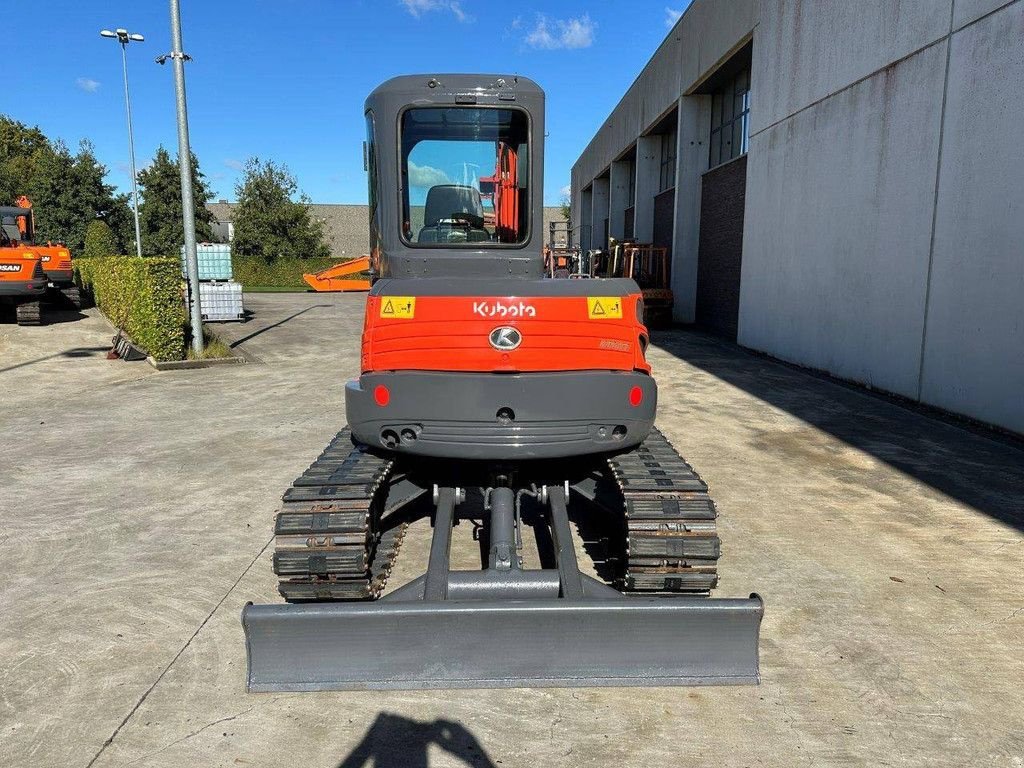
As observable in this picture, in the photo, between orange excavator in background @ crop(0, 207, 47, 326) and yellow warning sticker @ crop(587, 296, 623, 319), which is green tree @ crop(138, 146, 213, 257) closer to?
orange excavator in background @ crop(0, 207, 47, 326)

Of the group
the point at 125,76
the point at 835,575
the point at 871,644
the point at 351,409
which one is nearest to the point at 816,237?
the point at 835,575

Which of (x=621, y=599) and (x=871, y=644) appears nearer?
(x=621, y=599)

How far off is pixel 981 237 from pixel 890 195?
2010mm

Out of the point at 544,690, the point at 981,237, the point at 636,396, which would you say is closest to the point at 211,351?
the point at 636,396

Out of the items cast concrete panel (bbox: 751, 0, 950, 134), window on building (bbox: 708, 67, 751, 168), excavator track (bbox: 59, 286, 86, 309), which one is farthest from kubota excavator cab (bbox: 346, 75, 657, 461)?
excavator track (bbox: 59, 286, 86, 309)

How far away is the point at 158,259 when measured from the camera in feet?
39.4

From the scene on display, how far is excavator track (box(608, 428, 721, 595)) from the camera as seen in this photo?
354cm

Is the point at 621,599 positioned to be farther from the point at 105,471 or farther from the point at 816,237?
the point at 816,237

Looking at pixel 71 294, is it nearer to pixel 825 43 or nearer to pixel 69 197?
pixel 825 43

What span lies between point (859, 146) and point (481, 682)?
10.5m

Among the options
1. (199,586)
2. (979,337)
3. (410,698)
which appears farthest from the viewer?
(979,337)

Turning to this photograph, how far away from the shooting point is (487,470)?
4145mm

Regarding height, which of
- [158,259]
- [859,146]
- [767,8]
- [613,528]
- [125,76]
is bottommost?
[613,528]

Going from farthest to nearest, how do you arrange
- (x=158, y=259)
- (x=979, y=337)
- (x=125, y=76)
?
(x=125, y=76)
(x=158, y=259)
(x=979, y=337)
